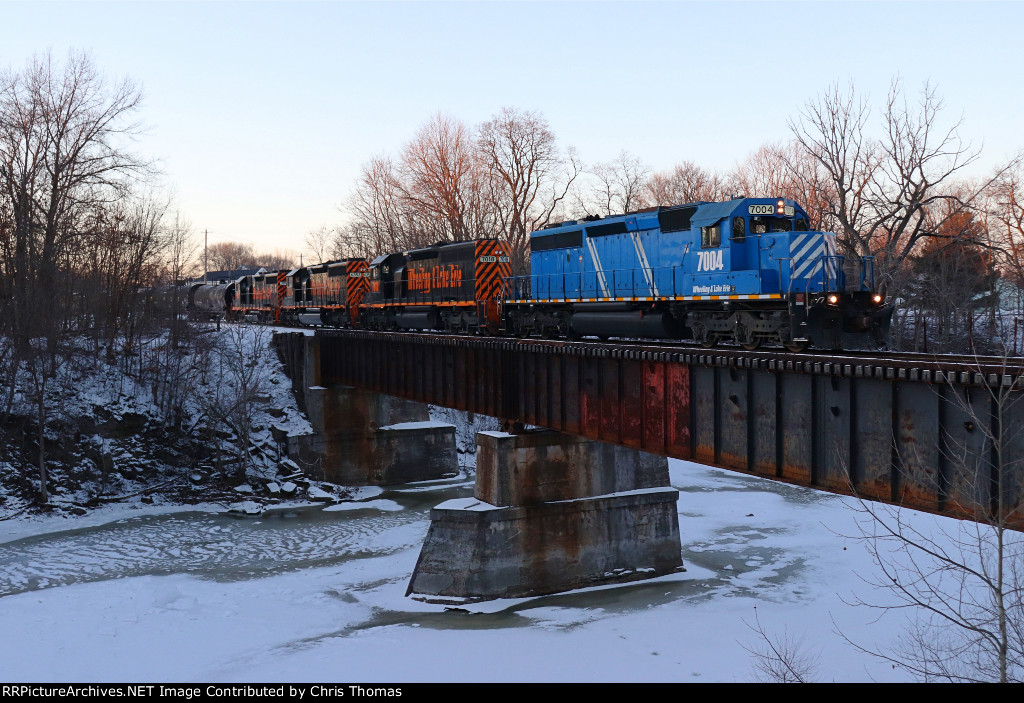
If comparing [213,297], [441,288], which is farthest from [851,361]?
[213,297]

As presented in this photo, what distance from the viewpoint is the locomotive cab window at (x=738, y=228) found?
18.5 metres

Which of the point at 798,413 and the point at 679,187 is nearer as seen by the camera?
the point at 798,413

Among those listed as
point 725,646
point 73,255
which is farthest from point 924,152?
point 73,255

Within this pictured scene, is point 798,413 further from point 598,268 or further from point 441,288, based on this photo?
point 441,288

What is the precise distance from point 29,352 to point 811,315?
1111 inches

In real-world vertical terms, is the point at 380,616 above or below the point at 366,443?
below

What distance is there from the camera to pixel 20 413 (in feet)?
101

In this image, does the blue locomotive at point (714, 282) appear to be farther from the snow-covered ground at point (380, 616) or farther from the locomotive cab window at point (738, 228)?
the snow-covered ground at point (380, 616)

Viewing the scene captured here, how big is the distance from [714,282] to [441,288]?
1618 centimetres

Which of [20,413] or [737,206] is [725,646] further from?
[20,413]

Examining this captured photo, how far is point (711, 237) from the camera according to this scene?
19078 mm

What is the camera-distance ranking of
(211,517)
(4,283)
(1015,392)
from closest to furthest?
(1015,392) < (211,517) < (4,283)

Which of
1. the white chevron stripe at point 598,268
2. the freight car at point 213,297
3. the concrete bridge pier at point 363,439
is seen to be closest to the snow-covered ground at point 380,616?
the concrete bridge pier at point 363,439
